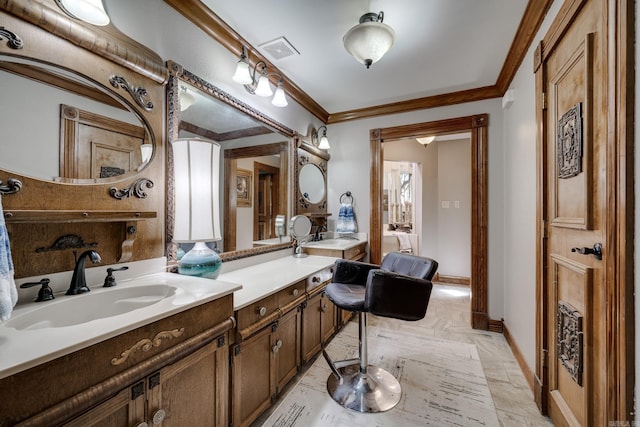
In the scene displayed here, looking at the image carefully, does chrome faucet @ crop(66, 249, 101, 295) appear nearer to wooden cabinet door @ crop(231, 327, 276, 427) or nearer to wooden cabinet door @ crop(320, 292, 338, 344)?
wooden cabinet door @ crop(231, 327, 276, 427)

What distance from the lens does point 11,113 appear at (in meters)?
0.95

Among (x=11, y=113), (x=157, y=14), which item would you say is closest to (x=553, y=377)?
(x=11, y=113)

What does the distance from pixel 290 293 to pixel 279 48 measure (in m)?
1.86

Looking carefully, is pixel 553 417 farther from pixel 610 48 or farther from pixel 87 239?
pixel 87 239

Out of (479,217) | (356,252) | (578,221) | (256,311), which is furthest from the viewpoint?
(356,252)

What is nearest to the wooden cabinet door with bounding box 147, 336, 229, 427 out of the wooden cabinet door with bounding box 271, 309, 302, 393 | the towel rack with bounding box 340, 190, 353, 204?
the wooden cabinet door with bounding box 271, 309, 302, 393

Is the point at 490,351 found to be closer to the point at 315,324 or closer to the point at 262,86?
the point at 315,324

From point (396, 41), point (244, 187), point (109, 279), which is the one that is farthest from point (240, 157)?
point (396, 41)

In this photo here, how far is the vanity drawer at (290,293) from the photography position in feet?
5.15

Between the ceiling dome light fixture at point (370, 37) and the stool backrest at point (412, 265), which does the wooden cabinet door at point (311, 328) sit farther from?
the ceiling dome light fixture at point (370, 37)

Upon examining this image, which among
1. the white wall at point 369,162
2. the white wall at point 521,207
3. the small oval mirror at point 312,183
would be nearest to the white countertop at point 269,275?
the small oval mirror at point 312,183

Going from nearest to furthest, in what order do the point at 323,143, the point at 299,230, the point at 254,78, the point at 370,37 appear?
the point at 370,37 → the point at 254,78 → the point at 299,230 → the point at 323,143

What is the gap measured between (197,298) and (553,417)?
6.78 ft

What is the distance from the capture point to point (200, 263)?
143cm
